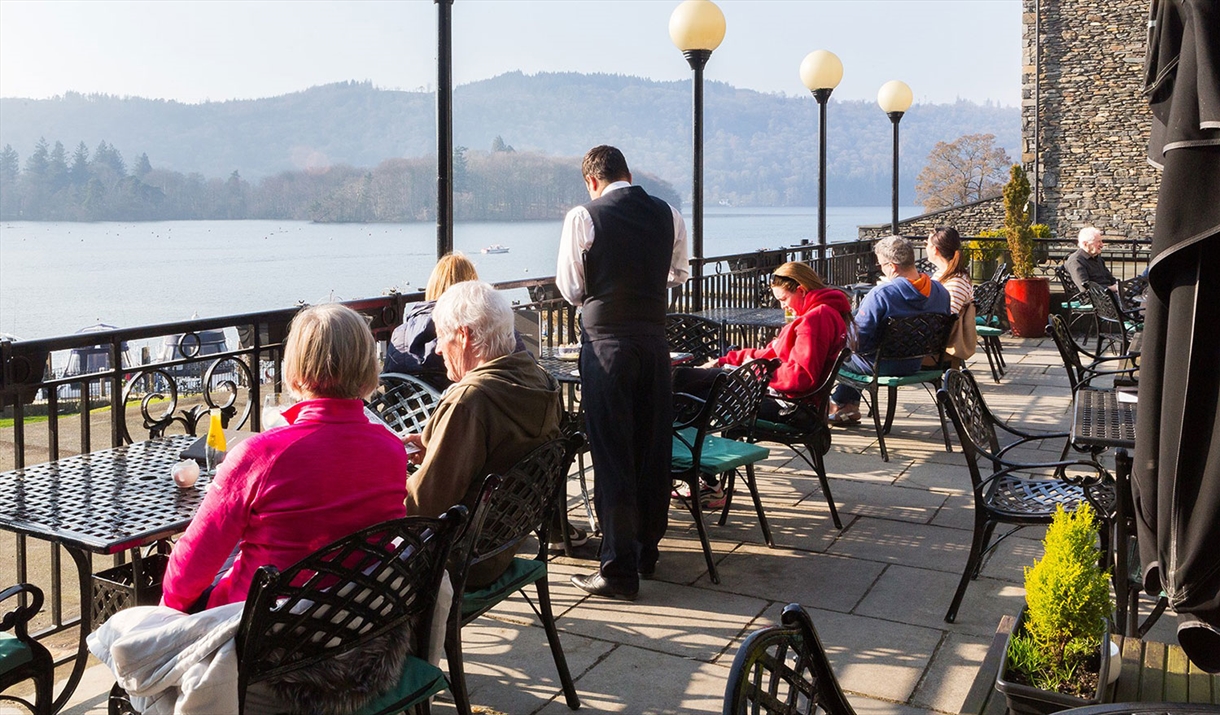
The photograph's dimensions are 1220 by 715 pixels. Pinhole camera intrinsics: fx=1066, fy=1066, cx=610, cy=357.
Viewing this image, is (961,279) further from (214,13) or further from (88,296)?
(214,13)

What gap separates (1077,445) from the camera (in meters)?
3.47

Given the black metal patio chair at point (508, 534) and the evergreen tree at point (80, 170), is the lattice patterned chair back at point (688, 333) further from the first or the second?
the evergreen tree at point (80, 170)

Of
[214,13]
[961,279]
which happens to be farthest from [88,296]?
[961,279]

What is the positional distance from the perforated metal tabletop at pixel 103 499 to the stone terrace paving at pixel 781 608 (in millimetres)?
702

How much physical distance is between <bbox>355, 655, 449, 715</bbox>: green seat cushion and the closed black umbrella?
1492 mm

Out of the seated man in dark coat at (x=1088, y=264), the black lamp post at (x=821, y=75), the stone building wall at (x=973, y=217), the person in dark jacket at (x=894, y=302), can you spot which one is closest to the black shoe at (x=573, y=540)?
the person in dark jacket at (x=894, y=302)

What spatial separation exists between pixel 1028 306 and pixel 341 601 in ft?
36.9

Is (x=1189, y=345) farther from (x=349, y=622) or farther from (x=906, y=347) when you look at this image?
(x=906, y=347)

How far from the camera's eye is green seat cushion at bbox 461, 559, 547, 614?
2887 millimetres

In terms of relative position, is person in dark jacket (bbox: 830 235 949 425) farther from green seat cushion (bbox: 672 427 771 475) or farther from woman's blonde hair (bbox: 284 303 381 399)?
woman's blonde hair (bbox: 284 303 381 399)

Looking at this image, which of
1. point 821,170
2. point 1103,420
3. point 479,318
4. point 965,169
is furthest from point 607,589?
point 965,169

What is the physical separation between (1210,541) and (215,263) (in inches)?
3795

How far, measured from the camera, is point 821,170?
1193 cm

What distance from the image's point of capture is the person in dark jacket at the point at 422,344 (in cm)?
439
